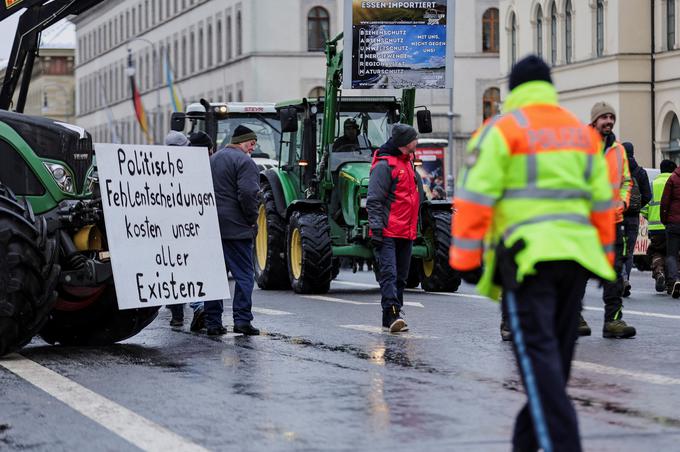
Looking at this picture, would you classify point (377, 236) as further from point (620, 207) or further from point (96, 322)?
point (96, 322)

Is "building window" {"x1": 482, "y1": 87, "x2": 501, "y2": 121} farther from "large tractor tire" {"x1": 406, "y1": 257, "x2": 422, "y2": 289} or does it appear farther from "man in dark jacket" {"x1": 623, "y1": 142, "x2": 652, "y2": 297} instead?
"man in dark jacket" {"x1": 623, "y1": 142, "x2": 652, "y2": 297}

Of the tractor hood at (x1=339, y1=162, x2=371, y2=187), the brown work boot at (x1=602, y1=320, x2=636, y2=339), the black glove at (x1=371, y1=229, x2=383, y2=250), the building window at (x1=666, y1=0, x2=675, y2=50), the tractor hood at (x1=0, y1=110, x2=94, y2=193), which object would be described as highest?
the building window at (x1=666, y1=0, x2=675, y2=50)

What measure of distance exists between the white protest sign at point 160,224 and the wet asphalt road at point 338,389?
47 centimetres

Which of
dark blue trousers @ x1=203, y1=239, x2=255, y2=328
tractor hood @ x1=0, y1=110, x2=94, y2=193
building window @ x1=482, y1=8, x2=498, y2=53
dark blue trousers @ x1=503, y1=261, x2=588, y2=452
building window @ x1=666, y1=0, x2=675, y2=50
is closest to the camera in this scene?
dark blue trousers @ x1=503, y1=261, x2=588, y2=452

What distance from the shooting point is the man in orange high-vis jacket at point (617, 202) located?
13234 millimetres

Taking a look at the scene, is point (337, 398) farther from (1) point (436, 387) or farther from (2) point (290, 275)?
(2) point (290, 275)

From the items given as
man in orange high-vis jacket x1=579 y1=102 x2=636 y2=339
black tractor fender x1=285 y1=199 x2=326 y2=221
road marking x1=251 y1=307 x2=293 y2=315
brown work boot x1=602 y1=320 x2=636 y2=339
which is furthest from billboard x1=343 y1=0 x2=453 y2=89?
brown work boot x1=602 y1=320 x2=636 y2=339

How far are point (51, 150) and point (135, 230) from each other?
0.93 metres

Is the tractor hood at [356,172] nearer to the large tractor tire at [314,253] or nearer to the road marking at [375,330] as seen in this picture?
the large tractor tire at [314,253]

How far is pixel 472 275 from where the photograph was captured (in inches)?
281

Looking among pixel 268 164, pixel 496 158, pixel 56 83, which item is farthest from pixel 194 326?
pixel 56 83

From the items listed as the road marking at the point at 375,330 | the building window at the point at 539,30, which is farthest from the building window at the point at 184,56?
the road marking at the point at 375,330

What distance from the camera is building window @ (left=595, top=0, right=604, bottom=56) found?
186ft

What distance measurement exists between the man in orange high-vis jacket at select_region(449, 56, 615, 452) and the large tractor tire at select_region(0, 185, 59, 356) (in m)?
5.70
